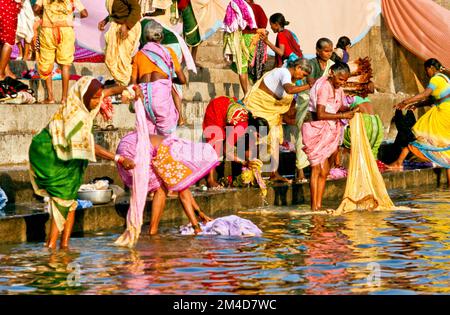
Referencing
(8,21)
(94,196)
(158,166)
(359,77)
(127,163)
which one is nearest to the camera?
(127,163)

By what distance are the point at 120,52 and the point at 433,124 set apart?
14.7 feet

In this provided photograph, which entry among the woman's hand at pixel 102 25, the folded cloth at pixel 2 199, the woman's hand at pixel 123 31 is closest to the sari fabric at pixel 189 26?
the woman's hand at pixel 102 25

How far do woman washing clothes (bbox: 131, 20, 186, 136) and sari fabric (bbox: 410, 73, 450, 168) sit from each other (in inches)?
226

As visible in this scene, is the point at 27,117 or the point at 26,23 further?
the point at 26,23

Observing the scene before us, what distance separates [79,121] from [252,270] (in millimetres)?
1964

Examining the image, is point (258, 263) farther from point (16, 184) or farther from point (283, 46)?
point (283, 46)

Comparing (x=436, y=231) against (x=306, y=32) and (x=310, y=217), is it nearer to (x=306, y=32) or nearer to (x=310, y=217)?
(x=310, y=217)

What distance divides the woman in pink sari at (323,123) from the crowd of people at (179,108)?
0.04ft

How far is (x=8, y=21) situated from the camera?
1525 cm

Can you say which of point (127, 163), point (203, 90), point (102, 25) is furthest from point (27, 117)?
point (203, 90)

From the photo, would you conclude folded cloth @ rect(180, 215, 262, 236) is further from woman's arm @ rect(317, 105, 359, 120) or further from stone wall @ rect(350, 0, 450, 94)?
stone wall @ rect(350, 0, 450, 94)

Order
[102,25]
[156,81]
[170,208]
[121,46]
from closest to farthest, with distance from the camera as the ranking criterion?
1. [156,81]
2. [170,208]
3. [121,46]
4. [102,25]

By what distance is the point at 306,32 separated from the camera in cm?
2230

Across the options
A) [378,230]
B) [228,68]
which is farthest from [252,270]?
[228,68]
